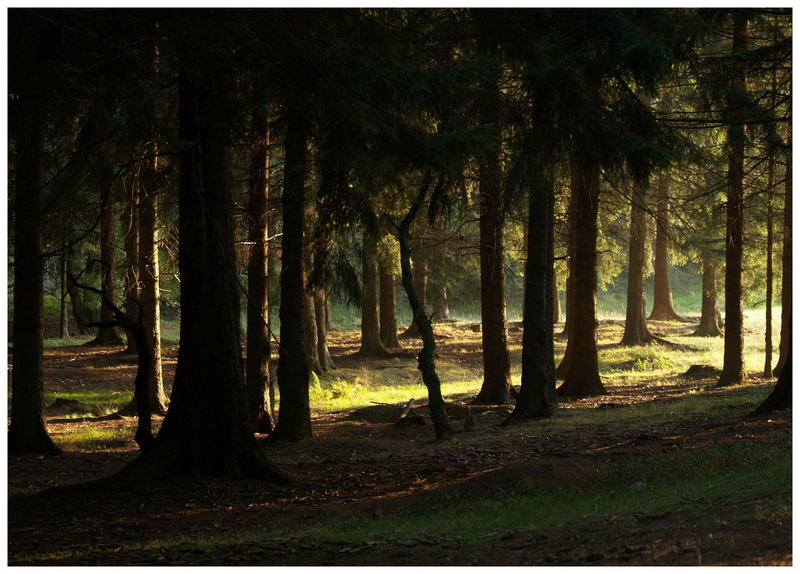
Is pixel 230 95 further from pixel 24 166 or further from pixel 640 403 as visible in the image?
pixel 640 403

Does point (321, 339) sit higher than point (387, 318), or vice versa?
point (387, 318)

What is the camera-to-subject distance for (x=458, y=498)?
9.30 m

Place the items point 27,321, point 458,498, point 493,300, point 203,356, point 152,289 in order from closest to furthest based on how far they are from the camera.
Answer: point 458,498
point 203,356
point 27,321
point 152,289
point 493,300

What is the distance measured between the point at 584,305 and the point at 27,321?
11.6 m

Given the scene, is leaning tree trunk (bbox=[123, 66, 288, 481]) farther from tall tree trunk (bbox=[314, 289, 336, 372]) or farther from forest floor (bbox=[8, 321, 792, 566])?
tall tree trunk (bbox=[314, 289, 336, 372])

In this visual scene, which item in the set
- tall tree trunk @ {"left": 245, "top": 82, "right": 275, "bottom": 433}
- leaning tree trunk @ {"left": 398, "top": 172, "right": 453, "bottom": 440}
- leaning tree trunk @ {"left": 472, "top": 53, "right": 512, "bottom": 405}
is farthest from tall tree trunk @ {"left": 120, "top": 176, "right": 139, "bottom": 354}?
leaning tree trunk @ {"left": 472, "top": 53, "right": 512, "bottom": 405}

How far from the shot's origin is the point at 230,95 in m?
10.4

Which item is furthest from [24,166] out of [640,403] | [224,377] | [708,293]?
[708,293]

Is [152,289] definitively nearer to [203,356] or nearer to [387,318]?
[203,356]

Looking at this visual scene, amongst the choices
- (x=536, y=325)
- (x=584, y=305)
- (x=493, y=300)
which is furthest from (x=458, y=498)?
(x=584, y=305)

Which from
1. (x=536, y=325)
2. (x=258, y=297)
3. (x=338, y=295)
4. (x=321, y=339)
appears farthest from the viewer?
(x=321, y=339)

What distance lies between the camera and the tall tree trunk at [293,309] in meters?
13.6

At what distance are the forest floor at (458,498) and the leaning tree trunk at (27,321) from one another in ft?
1.48

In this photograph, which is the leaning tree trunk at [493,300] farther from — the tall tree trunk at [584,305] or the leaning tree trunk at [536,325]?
the leaning tree trunk at [536,325]
